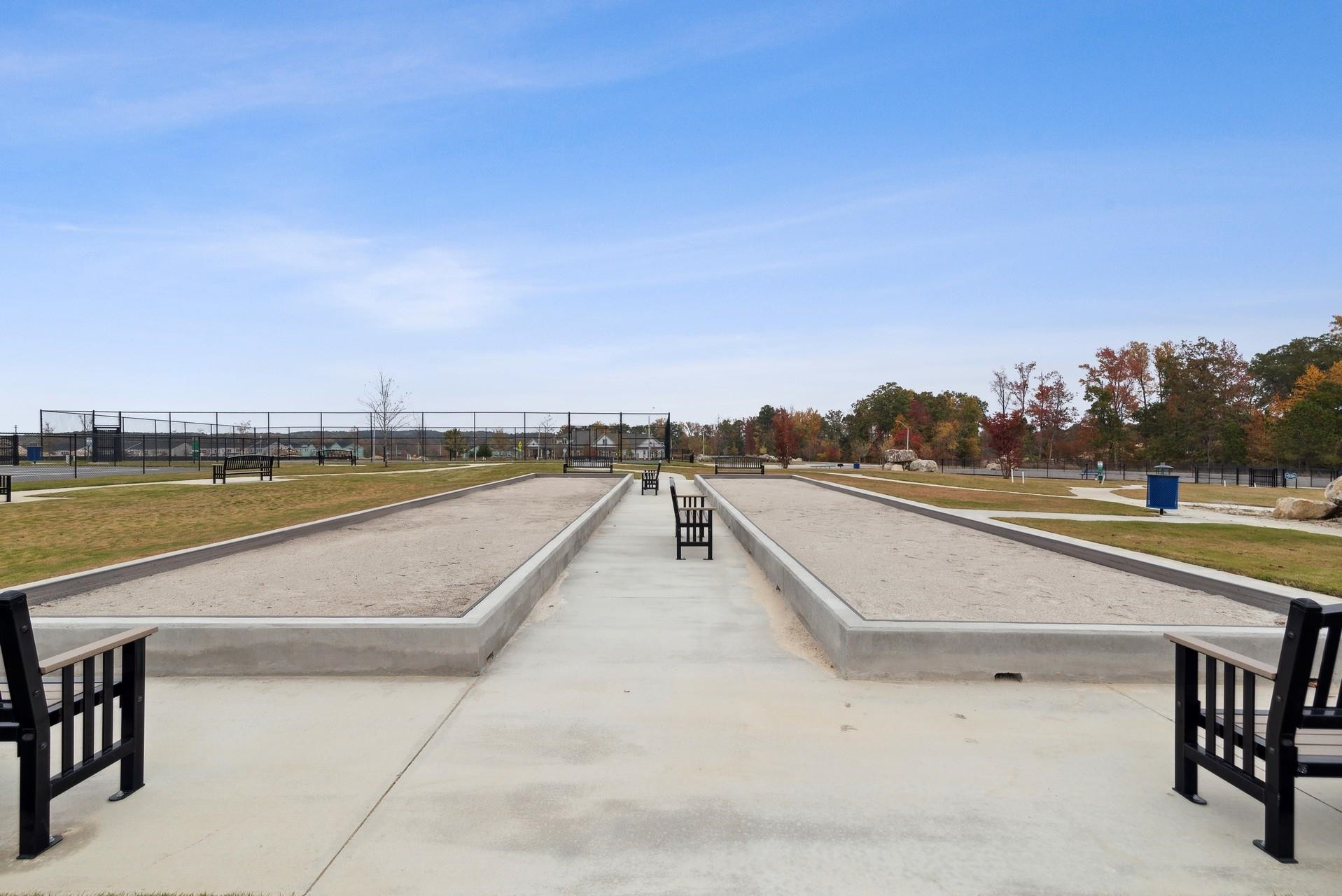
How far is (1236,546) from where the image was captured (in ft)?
32.7

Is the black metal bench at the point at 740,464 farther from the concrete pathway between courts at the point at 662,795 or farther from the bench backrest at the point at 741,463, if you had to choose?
the concrete pathway between courts at the point at 662,795

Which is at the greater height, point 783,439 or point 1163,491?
point 783,439

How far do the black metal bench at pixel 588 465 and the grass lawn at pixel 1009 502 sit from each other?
1183 centimetres

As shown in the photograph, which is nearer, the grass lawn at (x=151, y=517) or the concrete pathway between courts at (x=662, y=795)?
the concrete pathway between courts at (x=662, y=795)

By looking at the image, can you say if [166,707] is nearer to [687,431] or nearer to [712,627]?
[712,627]

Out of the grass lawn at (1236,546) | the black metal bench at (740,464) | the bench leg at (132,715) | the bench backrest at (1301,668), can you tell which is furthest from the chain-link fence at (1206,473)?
the bench leg at (132,715)

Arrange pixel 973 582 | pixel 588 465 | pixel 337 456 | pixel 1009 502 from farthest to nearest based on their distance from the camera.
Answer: pixel 337 456 < pixel 588 465 < pixel 1009 502 < pixel 973 582

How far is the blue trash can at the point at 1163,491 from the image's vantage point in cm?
1506

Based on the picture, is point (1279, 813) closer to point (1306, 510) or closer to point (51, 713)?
point (51, 713)

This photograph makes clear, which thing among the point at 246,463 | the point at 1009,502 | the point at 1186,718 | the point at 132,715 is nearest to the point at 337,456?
the point at 246,463

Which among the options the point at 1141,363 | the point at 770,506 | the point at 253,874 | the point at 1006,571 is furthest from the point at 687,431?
the point at 253,874

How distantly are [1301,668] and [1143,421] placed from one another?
3042 inches

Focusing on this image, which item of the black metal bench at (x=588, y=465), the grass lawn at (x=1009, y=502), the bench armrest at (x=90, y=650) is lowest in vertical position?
the grass lawn at (x=1009, y=502)

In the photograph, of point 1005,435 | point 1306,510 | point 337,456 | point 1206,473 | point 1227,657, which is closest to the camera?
point 1227,657
